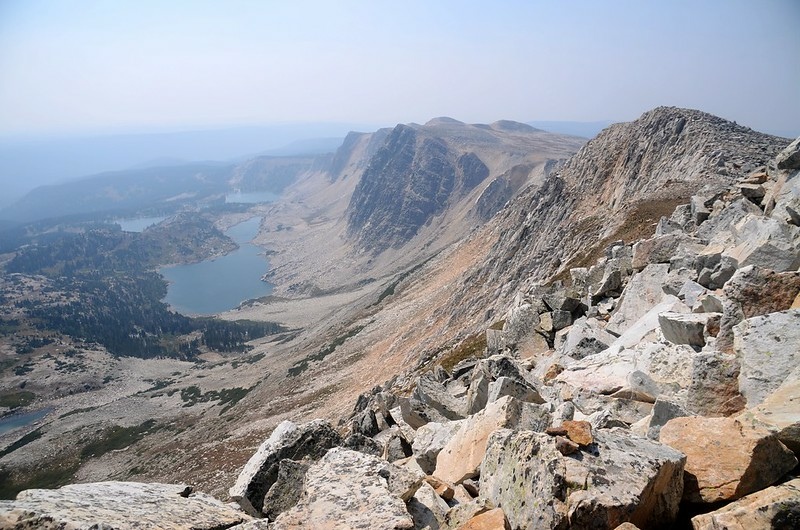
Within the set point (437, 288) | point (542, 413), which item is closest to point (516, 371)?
point (542, 413)

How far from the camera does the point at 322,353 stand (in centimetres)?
9800

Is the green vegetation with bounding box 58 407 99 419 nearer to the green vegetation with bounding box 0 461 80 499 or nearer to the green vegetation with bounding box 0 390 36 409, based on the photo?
the green vegetation with bounding box 0 461 80 499

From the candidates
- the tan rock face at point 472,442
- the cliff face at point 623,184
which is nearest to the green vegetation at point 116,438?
the cliff face at point 623,184

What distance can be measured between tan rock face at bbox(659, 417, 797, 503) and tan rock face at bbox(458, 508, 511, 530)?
269 cm

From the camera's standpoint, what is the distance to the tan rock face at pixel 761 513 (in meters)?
5.08

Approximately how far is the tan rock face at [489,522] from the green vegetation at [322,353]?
88245 mm

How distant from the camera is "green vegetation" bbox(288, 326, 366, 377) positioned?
9371 centimetres

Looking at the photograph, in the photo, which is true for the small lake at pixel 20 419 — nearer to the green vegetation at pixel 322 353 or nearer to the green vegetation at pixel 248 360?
the green vegetation at pixel 248 360

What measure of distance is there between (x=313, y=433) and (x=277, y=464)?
1262mm

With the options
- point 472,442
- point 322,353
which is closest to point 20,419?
point 322,353

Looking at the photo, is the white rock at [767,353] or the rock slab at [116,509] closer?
the rock slab at [116,509]

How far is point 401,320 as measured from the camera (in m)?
90.6

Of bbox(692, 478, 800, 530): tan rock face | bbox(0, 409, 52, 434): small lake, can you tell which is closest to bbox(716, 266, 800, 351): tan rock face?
bbox(692, 478, 800, 530): tan rock face

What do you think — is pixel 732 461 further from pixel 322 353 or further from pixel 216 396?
pixel 216 396
